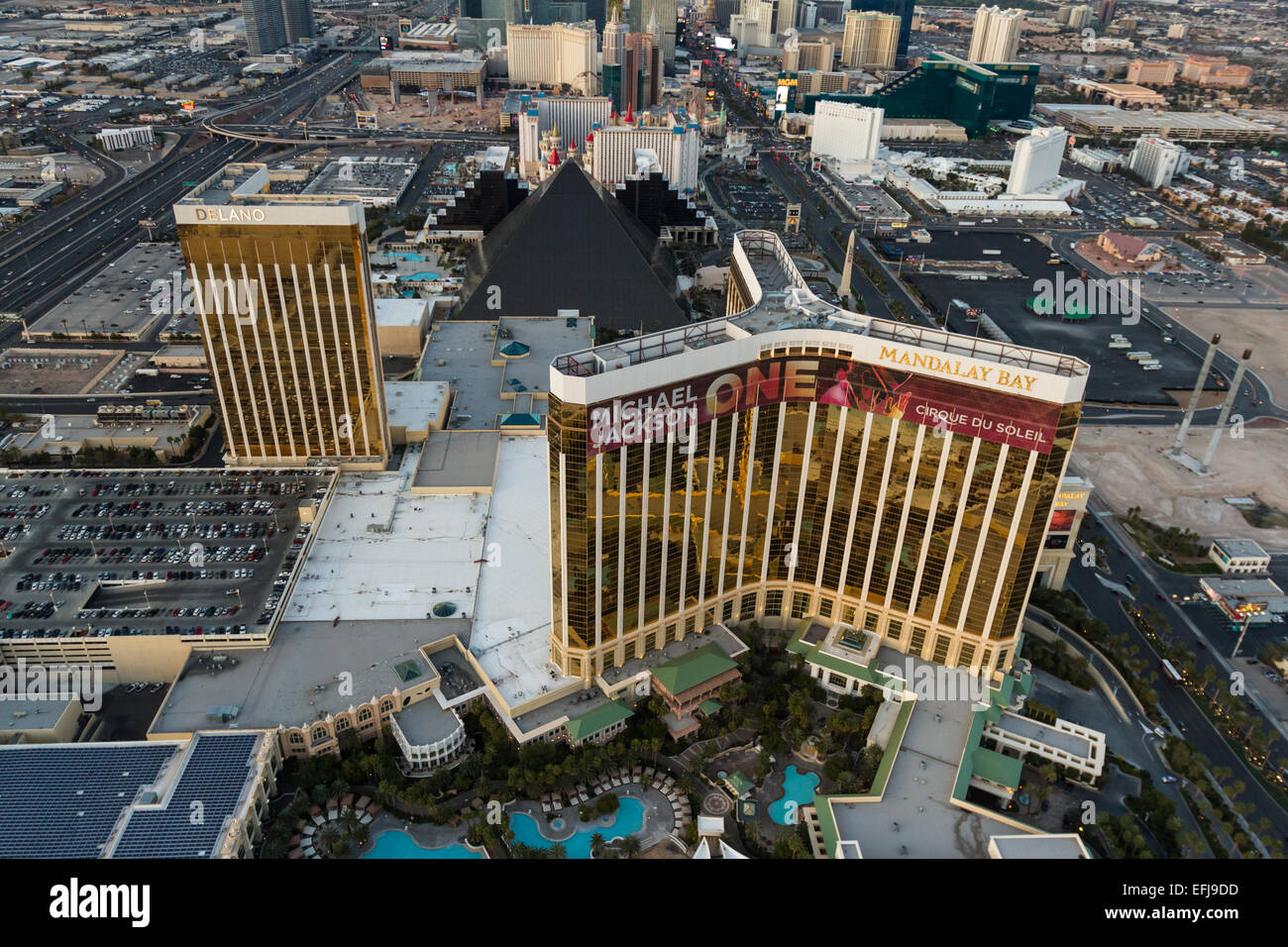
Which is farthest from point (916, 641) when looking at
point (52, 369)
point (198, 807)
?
point (52, 369)

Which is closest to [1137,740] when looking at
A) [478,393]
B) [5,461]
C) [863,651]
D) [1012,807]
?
[1012,807]

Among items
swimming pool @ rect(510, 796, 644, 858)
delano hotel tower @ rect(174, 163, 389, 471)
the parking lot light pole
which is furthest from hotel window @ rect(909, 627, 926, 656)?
delano hotel tower @ rect(174, 163, 389, 471)

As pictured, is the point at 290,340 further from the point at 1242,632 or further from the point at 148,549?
the point at 1242,632

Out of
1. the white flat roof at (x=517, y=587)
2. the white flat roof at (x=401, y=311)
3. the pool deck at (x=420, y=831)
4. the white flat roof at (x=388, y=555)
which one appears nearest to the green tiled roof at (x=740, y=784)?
the white flat roof at (x=517, y=587)

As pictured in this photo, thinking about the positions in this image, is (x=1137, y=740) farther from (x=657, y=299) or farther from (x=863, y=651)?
(x=657, y=299)

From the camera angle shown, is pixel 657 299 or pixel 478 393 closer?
pixel 478 393

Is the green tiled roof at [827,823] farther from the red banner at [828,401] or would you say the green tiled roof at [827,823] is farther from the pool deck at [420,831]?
the red banner at [828,401]
